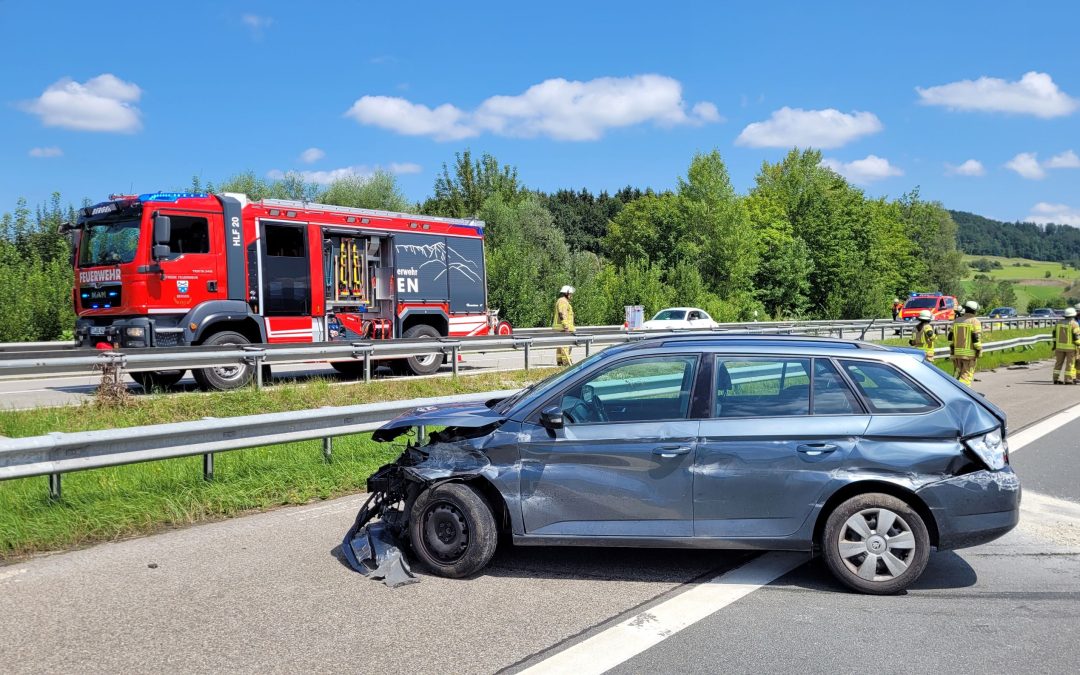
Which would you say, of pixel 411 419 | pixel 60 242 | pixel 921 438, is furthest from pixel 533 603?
pixel 60 242

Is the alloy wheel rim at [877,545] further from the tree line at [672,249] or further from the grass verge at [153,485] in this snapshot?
the tree line at [672,249]

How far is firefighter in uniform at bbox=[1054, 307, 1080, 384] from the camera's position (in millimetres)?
18812

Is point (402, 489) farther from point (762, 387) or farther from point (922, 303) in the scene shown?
point (922, 303)

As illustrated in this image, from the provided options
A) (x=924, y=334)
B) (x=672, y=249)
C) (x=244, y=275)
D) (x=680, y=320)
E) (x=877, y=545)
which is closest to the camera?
(x=877, y=545)

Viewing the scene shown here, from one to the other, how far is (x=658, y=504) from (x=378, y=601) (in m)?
1.70

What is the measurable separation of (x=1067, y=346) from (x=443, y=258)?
13.6 m

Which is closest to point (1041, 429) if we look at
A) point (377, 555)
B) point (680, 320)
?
point (377, 555)

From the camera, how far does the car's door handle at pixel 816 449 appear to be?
5102 mm

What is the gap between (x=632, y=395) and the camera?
5688 millimetres

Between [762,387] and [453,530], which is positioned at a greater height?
[762,387]

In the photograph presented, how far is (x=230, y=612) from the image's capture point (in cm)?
471

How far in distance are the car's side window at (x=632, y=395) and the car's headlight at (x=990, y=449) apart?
5.42 feet

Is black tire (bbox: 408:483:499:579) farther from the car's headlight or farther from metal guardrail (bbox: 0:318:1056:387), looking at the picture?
metal guardrail (bbox: 0:318:1056:387)

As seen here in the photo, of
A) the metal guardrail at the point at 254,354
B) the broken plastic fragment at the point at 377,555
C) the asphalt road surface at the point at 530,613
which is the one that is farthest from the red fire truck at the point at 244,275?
the broken plastic fragment at the point at 377,555
